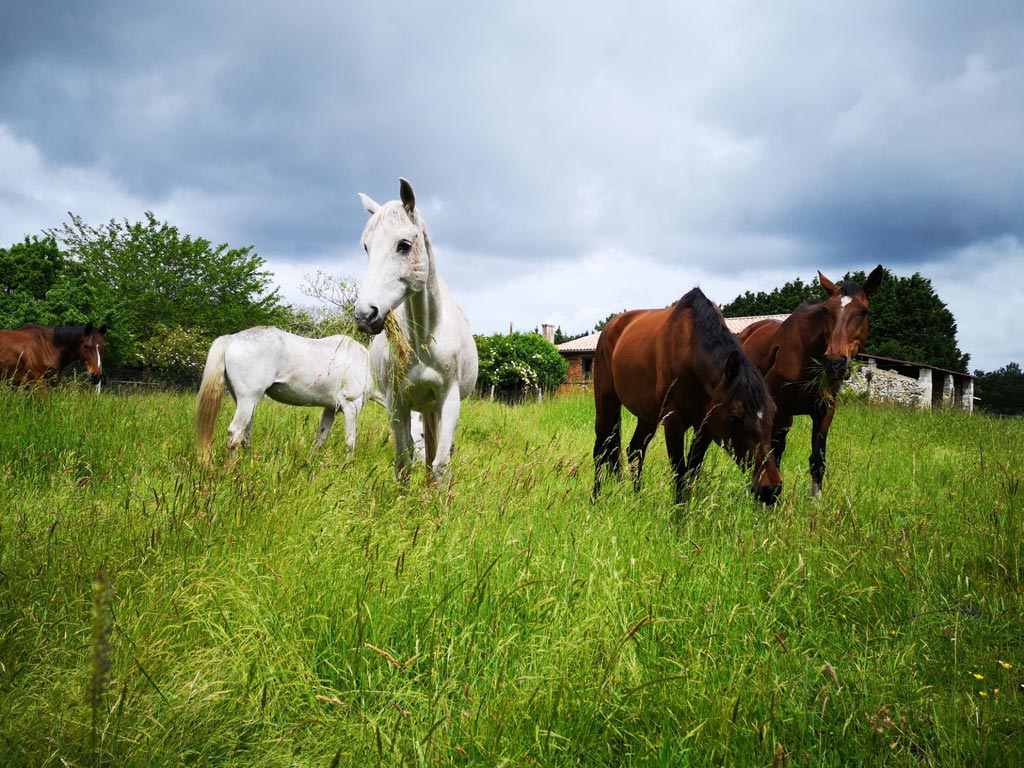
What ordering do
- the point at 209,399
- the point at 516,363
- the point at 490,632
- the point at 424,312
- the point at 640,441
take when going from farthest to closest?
the point at 516,363, the point at 209,399, the point at 640,441, the point at 424,312, the point at 490,632

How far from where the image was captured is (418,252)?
3.84 metres

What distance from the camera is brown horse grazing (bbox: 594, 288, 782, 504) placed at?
386 cm

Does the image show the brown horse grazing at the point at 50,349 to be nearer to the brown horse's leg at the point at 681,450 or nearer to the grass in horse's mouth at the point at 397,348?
the grass in horse's mouth at the point at 397,348

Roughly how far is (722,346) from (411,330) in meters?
2.43

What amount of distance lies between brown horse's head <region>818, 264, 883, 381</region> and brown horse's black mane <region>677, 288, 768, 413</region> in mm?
1750

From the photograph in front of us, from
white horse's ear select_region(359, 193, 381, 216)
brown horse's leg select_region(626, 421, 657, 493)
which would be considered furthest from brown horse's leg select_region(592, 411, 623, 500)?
white horse's ear select_region(359, 193, 381, 216)

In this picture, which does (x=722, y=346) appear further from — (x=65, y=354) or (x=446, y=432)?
(x=65, y=354)

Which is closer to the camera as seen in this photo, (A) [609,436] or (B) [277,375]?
(A) [609,436]

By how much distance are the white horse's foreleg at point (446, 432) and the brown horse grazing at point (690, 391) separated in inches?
61.0

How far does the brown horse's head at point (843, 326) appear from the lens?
5512 mm

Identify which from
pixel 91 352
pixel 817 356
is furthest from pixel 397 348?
pixel 91 352

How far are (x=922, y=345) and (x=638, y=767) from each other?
5252cm

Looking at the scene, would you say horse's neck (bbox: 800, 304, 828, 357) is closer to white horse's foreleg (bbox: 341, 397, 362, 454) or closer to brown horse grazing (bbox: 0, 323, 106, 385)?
white horse's foreleg (bbox: 341, 397, 362, 454)

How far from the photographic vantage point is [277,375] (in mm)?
8094
